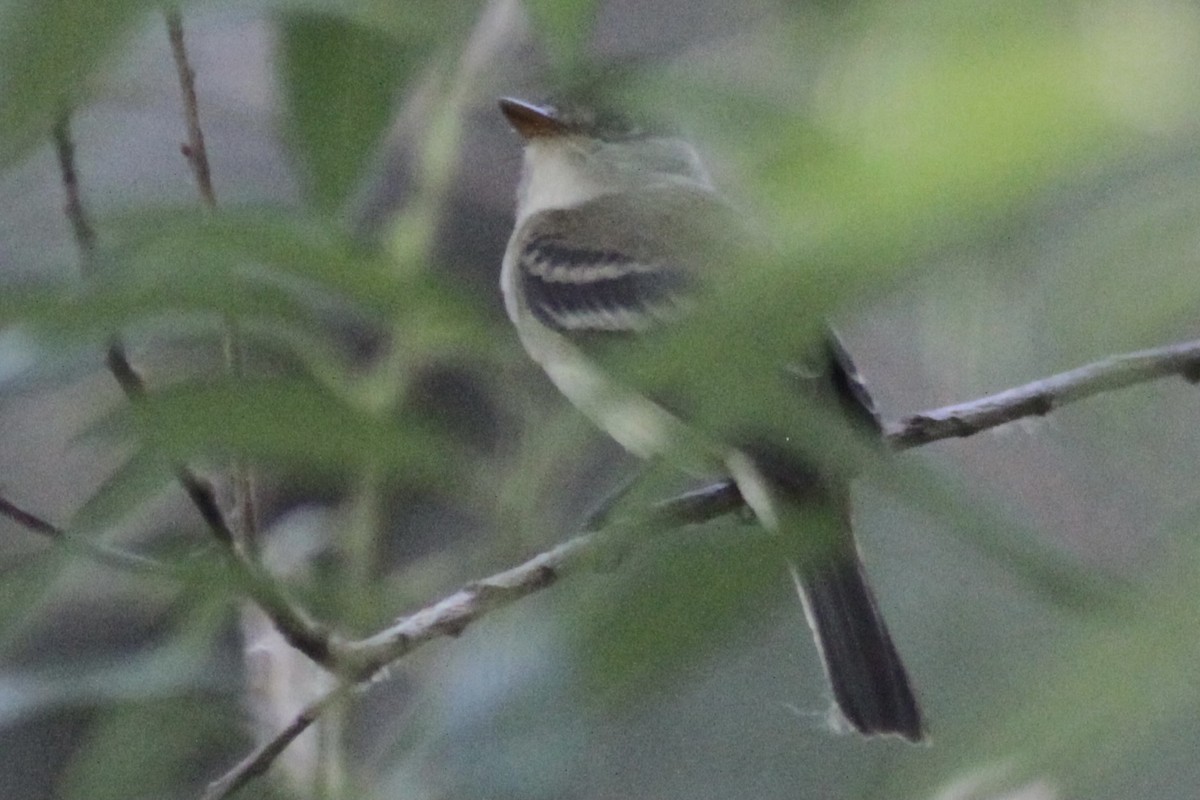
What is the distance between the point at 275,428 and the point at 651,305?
0.80 metres

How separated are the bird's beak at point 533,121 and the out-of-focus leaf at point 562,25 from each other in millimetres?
1298

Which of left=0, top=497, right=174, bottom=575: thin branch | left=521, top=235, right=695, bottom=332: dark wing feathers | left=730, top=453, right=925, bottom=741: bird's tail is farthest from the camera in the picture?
left=521, top=235, right=695, bottom=332: dark wing feathers

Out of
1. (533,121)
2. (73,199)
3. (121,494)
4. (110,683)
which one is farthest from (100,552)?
(533,121)

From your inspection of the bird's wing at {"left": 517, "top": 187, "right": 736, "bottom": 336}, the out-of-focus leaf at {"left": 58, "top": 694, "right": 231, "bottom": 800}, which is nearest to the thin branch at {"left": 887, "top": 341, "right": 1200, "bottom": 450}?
the bird's wing at {"left": 517, "top": 187, "right": 736, "bottom": 336}

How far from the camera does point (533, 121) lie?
5.49 feet

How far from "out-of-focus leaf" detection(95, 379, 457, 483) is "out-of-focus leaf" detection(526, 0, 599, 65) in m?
0.08

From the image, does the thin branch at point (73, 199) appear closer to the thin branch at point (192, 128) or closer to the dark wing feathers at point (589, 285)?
the thin branch at point (192, 128)

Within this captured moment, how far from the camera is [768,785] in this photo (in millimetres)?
616

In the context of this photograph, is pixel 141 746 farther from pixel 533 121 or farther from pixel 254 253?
pixel 533 121

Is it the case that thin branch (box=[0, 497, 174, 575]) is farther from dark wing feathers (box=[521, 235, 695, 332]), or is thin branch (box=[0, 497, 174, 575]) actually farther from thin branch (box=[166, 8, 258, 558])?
dark wing feathers (box=[521, 235, 695, 332])

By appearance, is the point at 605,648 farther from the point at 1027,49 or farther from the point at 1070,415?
the point at 1070,415

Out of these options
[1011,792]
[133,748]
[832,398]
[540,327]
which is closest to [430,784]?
[133,748]

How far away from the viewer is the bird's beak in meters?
1.61

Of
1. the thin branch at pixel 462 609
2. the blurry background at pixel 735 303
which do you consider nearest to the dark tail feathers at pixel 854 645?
the thin branch at pixel 462 609
